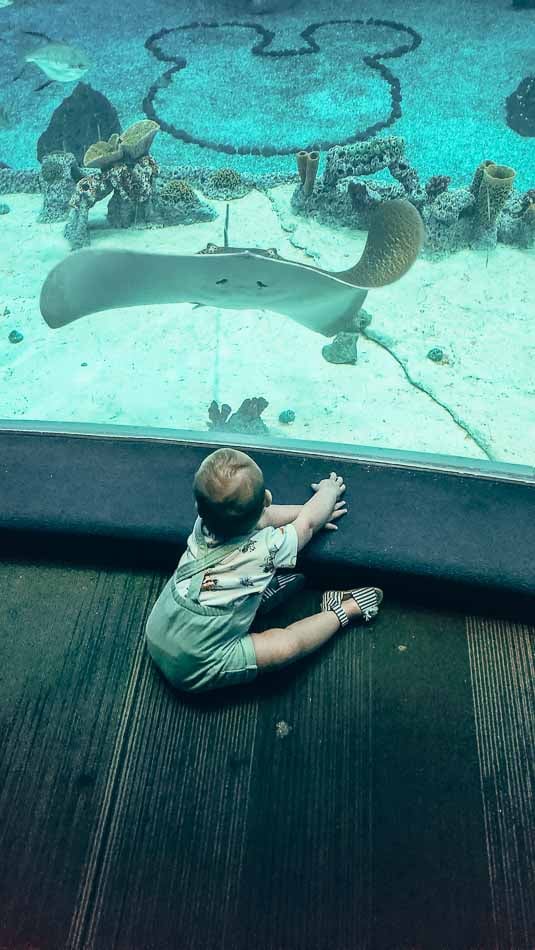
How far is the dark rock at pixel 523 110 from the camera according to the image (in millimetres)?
4992

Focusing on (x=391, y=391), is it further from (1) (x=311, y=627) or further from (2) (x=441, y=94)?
(2) (x=441, y=94)

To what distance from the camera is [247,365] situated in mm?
2900

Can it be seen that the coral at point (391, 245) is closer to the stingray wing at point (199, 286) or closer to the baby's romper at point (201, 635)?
the stingray wing at point (199, 286)

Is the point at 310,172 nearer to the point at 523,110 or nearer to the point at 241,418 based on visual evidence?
the point at 241,418

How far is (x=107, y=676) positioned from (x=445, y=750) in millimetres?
831

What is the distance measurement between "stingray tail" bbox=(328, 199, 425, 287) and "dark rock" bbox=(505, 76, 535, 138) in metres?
3.38

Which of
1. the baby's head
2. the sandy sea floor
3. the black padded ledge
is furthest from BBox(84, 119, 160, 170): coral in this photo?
the baby's head

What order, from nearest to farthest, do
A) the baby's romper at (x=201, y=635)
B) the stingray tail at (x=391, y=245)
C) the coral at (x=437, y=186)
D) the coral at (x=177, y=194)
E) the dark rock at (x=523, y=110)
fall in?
the baby's romper at (x=201, y=635), the stingray tail at (x=391, y=245), the coral at (x=437, y=186), the coral at (x=177, y=194), the dark rock at (x=523, y=110)

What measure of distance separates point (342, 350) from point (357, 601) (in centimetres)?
173

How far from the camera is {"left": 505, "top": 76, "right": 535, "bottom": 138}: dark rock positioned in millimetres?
4992

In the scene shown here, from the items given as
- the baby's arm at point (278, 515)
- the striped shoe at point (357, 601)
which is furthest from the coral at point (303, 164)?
the striped shoe at point (357, 601)

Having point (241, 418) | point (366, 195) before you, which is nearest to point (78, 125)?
point (366, 195)

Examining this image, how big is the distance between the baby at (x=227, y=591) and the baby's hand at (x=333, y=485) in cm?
20

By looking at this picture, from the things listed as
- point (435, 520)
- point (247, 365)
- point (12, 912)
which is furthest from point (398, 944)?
point (247, 365)
